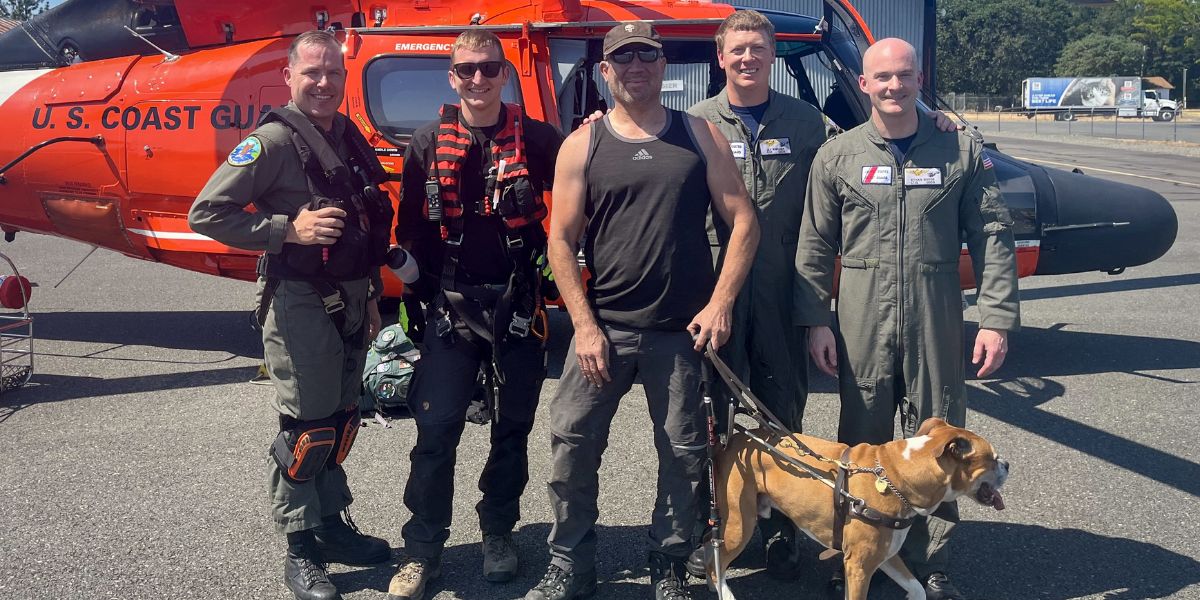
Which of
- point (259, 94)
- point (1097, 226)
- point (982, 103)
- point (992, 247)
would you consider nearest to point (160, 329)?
point (259, 94)

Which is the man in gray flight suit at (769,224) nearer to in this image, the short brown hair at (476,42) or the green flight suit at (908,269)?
the green flight suit at (908,269)

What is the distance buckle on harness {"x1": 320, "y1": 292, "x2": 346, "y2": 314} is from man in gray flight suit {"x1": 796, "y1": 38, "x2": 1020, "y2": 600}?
1.76 m

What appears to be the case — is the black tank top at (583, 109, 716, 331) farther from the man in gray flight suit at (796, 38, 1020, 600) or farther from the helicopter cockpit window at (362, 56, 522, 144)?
the helicopter cockpit window at (362, 56, 522, 144)

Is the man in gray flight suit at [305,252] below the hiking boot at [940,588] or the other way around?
the other way around

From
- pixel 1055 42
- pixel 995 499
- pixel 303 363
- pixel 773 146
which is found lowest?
pixel 995 499

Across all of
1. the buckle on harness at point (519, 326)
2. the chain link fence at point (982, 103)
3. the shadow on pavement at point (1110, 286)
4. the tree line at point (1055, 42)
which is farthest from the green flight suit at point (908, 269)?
the tree line at point (1055, 42)

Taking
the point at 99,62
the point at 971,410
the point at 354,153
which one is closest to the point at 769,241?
the point at 354,153

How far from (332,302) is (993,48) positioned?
85344mm

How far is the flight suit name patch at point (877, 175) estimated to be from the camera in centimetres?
348

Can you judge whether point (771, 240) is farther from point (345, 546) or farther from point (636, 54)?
point (345, 546)

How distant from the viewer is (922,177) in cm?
346

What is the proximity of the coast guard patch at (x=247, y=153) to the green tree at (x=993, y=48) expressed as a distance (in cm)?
8106

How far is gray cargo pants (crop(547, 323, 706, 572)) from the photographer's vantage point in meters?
3.32

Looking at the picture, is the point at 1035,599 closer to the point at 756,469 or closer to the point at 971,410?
the point at 756,469
